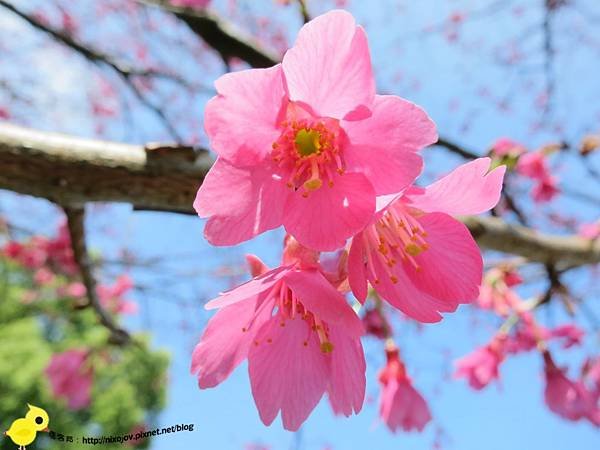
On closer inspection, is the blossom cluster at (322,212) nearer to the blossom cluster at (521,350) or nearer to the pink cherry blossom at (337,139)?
the pink cherry blossom at (337,139)

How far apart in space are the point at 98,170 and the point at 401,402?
0.99 meters

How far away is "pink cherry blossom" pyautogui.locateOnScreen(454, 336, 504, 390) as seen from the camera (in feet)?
5.80

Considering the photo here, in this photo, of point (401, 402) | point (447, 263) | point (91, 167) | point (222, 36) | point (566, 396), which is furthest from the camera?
point (222, 36)

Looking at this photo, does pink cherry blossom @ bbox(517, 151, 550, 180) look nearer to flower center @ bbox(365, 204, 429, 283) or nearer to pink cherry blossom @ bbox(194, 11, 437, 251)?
flower center @ bbox(365, 204, 429, 283)

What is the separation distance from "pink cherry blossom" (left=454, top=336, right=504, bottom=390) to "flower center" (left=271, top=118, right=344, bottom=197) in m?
1.29

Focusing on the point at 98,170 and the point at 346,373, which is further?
the point at 98,170

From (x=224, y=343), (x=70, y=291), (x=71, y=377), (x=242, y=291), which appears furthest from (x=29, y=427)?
(x=70, y=291)

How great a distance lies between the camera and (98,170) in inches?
47.9

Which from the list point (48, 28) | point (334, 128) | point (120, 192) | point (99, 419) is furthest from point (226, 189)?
point (99, 419)

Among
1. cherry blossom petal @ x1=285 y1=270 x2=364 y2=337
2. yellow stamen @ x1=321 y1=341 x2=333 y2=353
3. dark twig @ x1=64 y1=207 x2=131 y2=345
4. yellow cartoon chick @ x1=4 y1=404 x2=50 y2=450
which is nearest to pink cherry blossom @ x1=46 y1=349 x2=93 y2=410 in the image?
dark twig @ x1=64 y1=207 x2=131 y2=345

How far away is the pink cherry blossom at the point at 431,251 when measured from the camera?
0.72m

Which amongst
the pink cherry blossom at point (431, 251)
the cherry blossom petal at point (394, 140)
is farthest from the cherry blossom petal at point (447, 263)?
the cherry blossom petal at point (394, 140)

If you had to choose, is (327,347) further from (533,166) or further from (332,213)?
(533,166)

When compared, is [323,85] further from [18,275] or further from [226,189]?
[18,275]
